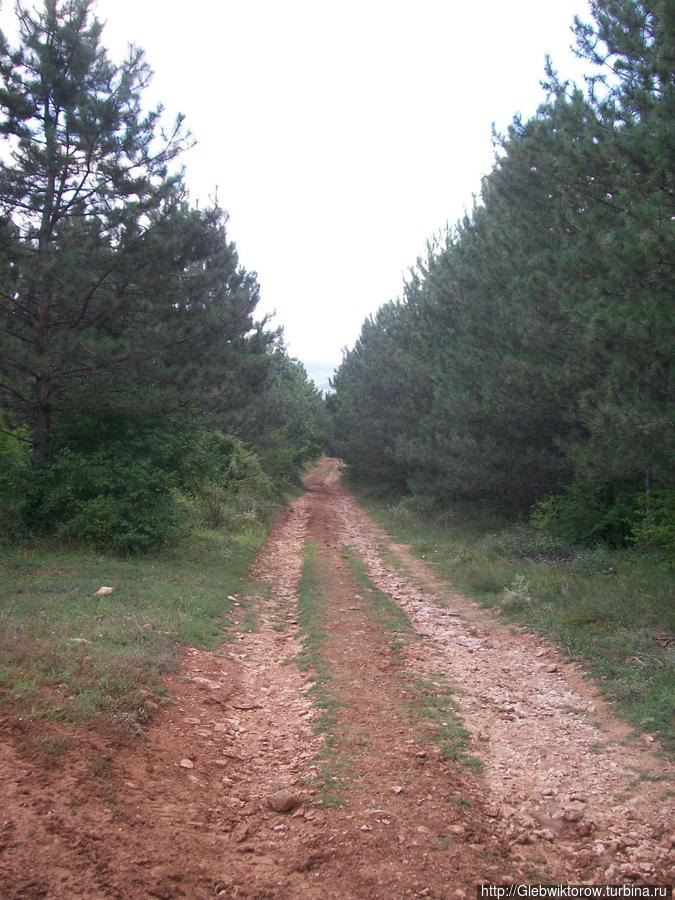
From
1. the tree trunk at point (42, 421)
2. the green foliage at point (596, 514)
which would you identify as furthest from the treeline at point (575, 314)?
the tree trunk at point (42, 421)

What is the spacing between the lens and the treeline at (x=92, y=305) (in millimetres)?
11445

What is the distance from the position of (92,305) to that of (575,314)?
27.9 feet

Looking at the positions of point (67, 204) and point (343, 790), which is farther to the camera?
point (67, 204)

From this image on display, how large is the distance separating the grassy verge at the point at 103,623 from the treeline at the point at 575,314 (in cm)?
595

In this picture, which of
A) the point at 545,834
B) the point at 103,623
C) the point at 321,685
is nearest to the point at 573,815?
the point at 545,834

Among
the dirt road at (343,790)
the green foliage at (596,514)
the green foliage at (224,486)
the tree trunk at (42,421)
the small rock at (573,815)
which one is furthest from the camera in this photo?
the green foliage at (224,486)

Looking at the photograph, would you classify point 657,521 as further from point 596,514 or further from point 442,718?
point 442,718

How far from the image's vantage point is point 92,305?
1212cm

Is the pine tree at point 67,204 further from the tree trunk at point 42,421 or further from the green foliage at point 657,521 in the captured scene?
the green foliage at point 657,521

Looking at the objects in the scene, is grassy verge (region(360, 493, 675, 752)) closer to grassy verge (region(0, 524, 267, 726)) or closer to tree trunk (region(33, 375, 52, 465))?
grassy verge (region(0, 524, 267, 726))

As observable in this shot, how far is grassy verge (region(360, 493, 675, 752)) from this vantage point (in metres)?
6.11

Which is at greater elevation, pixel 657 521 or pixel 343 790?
pixel 657 521

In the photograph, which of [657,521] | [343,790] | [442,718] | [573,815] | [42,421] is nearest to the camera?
[573,815]

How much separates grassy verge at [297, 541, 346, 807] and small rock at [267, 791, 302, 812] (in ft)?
0.51
